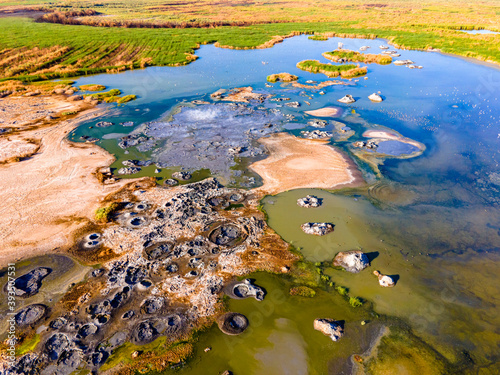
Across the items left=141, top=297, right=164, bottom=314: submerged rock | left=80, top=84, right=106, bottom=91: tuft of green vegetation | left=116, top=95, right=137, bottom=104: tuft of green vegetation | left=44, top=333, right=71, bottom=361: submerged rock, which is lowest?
left=44, top=333, right=71, bottom=361: submerged rock

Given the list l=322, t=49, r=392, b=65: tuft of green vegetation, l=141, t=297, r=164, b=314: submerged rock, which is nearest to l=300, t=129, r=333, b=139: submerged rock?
l=141, t=297, r=164, b=314: submerged rock

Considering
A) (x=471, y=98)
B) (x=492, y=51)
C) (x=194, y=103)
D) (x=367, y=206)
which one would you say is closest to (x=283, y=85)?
(x=194, y=103)

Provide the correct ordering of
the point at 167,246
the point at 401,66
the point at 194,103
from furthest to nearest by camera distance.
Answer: the point at 401,66, the point at 194,103, the point at 167,246

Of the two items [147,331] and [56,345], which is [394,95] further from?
[56,345]

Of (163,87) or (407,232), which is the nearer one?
(407,232)

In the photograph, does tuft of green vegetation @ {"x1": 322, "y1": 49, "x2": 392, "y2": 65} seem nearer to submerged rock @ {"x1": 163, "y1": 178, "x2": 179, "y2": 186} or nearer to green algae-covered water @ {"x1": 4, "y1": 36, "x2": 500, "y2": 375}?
green algae-covered water @ {"x1": 4, "y1": 36, "x2": 500, "y2": 375}

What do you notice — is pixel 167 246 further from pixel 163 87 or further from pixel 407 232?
pixel 163 87

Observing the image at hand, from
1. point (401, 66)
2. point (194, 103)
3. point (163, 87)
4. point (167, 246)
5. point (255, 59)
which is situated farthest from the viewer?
point (255, 59)
